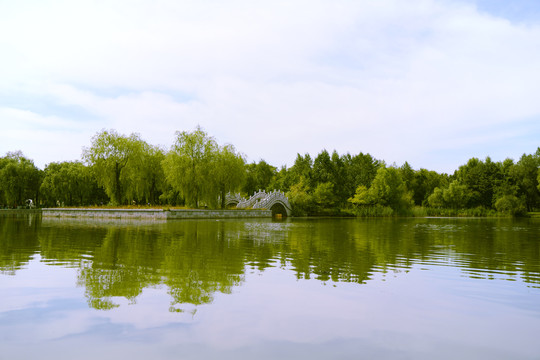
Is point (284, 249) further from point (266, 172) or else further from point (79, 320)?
point (266, 172)

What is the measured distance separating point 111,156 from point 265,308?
1569 inches

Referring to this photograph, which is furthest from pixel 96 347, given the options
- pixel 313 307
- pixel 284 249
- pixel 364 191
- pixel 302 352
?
pixel 364 191

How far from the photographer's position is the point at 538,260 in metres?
11.5

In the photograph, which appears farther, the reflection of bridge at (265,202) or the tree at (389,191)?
the tree at (389,191)

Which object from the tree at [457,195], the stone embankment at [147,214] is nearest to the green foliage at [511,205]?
the tree at [457,195]

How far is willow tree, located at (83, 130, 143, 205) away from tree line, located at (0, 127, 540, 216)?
0.10m

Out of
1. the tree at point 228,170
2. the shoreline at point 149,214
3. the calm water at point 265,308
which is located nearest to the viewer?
the calm water at point 265,308

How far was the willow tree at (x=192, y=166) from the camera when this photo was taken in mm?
39438

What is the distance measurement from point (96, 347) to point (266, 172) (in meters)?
77.5

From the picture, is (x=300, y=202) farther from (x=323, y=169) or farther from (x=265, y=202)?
(x=323, y=169)

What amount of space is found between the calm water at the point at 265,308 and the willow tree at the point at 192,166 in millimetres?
28333

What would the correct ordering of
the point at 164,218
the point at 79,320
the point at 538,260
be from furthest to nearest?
1. the point at 164,218
2. the point at 538,260
3. the point at 79,320

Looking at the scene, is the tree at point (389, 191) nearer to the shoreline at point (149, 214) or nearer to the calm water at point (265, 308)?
the shoreline at point (149, 214)

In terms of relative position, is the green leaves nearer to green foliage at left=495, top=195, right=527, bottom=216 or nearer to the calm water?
the calm water
